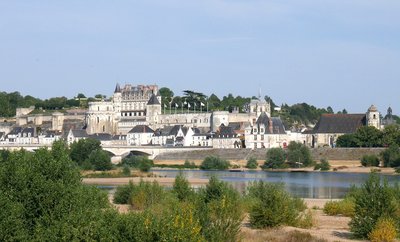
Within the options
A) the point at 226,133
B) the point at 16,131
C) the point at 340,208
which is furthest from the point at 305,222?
the point at 16,131

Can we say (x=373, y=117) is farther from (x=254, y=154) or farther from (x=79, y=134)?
(x=79, y=134)

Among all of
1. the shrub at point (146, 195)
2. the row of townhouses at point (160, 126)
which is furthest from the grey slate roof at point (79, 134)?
the shrub at point (146, 195)

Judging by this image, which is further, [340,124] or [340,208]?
[340,124]

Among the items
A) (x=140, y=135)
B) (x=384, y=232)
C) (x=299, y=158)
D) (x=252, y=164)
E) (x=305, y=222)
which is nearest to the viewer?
(x=384, y=232)

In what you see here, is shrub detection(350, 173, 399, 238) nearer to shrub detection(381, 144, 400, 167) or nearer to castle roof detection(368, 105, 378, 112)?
shrub detection(381, 144, 400, 167)

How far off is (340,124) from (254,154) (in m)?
14.4

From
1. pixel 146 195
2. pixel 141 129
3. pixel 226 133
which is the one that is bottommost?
pixel 146 195

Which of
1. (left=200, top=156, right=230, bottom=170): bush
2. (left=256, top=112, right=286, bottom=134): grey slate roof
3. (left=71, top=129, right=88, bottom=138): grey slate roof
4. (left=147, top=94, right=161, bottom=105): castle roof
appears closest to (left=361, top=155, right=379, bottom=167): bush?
(left=200, top=156, right=230, bottom=170): bush

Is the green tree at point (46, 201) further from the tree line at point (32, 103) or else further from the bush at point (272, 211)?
the tree line at point (32, 103)

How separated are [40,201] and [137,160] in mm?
52744

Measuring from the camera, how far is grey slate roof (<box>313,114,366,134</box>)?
89.9 m

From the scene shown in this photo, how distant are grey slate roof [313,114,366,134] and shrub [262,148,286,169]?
1919 cm

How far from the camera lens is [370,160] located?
2680 inches

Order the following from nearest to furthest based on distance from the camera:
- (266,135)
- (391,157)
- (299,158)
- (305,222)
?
(305,222) < (391,157) < (299,158) < (266,135)
